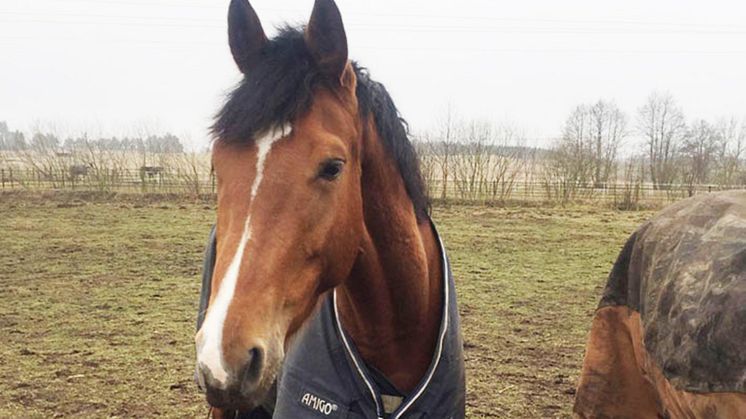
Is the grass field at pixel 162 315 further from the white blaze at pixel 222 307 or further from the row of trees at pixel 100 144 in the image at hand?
the row of trees at pixel 100 144

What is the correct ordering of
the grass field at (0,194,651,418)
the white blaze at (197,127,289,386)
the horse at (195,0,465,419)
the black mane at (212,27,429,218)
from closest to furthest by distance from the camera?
the white blaze at (197,127,289,386)
the horse at (195,0,465,419)
the black mane at (212,27,429,218)
the grass field at (0,194,651,418)

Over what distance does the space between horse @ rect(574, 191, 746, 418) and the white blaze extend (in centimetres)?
Result: 111

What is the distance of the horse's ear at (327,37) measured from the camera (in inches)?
66.2

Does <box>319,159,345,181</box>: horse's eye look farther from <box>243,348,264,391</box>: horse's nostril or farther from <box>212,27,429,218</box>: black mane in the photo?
<box>243,348,264,391</box>: horse's nostril

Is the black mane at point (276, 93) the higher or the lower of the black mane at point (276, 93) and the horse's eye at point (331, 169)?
the higher

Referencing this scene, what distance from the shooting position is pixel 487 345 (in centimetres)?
597

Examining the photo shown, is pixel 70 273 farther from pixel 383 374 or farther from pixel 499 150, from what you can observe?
pixel 499 150

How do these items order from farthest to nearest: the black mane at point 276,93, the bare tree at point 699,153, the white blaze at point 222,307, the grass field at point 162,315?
the bare tree at point 699,153, the grass field at point 162,315, the black mane at point 276,93, the white blaze at point 222,307

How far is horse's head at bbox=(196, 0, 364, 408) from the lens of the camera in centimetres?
134

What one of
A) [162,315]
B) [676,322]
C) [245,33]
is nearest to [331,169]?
[245,33]

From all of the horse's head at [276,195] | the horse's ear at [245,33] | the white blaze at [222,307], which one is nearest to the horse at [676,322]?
the horse's head at [276,195]

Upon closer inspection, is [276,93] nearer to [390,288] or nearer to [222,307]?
[222,307]


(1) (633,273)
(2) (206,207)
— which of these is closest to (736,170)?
(2) (206,207)

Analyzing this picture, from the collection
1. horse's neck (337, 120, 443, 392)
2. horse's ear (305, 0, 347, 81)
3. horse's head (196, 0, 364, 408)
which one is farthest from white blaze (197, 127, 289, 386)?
horse's neck (337, 120, 443, 392)
